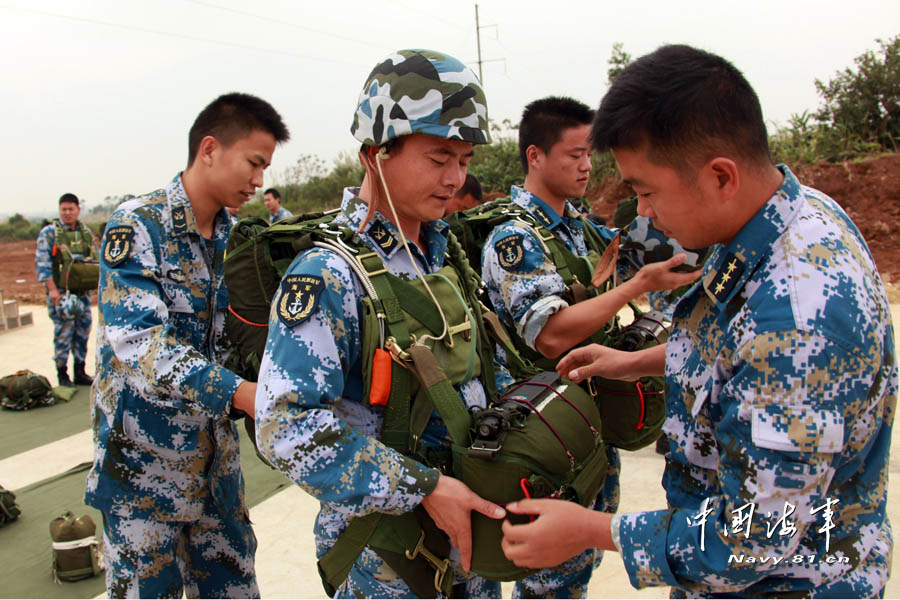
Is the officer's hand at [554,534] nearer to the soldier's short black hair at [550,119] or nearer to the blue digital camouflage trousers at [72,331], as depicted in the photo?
the soldier's short black hair at [550,119]

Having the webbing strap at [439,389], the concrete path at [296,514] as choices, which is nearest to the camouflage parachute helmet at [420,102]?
the webbing strap at [439,389]

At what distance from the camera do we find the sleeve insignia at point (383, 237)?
1744 millimetres

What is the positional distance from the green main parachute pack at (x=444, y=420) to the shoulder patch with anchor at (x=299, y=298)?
0.14 metres

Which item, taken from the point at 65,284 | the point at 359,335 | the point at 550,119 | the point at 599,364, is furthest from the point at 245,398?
the point at 65,284

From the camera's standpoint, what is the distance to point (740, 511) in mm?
1140

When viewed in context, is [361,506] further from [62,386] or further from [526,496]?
[62,386]

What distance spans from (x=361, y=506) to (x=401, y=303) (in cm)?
50

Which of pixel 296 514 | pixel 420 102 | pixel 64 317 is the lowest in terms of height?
pixel 296 514

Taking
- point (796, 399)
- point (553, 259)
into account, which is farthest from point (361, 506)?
point (553, 259)

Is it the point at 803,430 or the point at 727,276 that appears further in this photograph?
the point at 727,276

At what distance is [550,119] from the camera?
2.97m

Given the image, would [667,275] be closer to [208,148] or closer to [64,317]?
[208,148]

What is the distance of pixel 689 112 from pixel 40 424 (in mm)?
6650

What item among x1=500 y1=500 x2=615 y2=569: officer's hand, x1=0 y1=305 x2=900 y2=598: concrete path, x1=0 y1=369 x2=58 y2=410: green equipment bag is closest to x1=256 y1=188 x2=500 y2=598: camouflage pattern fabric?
x1=500 y1=500 x2=615 y2=569: officer's hand
